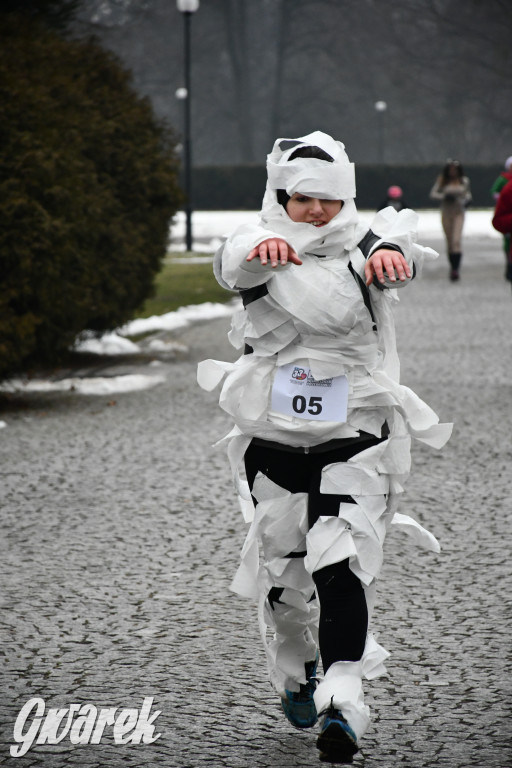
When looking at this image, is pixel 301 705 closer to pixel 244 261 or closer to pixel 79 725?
pixel 79 725

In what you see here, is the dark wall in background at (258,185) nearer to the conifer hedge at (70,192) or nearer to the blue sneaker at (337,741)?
the conifer hedge at (70,192)

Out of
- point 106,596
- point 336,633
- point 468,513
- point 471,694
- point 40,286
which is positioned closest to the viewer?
point 336,633

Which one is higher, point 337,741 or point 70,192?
point 70,192

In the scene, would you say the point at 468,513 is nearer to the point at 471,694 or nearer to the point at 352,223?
the point at 471,694

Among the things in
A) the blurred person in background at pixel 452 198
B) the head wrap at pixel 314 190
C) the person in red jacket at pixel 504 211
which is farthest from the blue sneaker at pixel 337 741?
the blurred person in background at pixel 452 198

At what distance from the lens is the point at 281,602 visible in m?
3.65

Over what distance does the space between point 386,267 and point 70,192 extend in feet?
22.9

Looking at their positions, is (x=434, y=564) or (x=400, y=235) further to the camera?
(x=434, y=564)

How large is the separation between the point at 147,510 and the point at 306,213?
3090mm

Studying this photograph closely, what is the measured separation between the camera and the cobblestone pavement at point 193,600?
365cm

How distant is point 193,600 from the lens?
4.97 meters

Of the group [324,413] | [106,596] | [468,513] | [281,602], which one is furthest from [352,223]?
[468,513]

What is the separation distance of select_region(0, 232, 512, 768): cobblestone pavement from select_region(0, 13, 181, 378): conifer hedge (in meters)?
0.99

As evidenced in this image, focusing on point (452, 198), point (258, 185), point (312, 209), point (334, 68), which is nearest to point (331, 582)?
point (312, 209)
